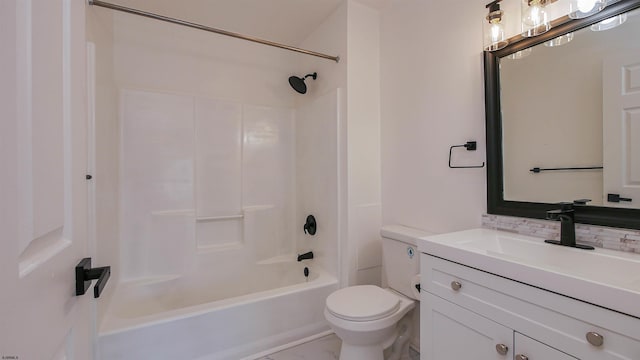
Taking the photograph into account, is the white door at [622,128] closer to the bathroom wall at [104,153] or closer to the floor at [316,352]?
the floor at [316,352]

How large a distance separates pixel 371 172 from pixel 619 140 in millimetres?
1306

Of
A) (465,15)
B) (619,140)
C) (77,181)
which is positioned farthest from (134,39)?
(619,140)

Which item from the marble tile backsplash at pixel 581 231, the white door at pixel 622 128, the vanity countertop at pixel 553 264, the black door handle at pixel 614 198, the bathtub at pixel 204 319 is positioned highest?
the white door at pixel 622 128

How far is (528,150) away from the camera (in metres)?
1.31

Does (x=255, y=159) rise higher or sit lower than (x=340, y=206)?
higher

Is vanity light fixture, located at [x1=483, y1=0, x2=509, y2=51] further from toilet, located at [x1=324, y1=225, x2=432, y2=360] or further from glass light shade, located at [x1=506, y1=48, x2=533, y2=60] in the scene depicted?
toilet, located at [x1=324, y1=225, x2=432, y2=360]

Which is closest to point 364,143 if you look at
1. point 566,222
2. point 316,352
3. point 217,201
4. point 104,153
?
point 566,222

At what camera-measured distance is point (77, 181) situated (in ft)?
2.07

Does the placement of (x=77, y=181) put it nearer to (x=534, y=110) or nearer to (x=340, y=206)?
(x=340, y=206)

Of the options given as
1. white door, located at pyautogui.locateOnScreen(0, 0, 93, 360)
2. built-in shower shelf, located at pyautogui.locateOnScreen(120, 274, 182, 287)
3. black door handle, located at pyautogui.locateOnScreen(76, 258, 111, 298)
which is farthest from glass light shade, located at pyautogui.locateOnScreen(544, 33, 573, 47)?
built-in shower shelf, located at pyautogui.locateOnScreen(120, 274, 182, 287)

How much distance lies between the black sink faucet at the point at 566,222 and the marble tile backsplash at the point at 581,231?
52 millimetres

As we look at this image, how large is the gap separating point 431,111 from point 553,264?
3.44 ft

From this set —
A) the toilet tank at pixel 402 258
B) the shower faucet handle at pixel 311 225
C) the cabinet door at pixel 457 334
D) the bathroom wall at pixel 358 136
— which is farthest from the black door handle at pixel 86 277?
the shower faucet handle at pixel 311 225

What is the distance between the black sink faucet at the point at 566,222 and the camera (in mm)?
1079
